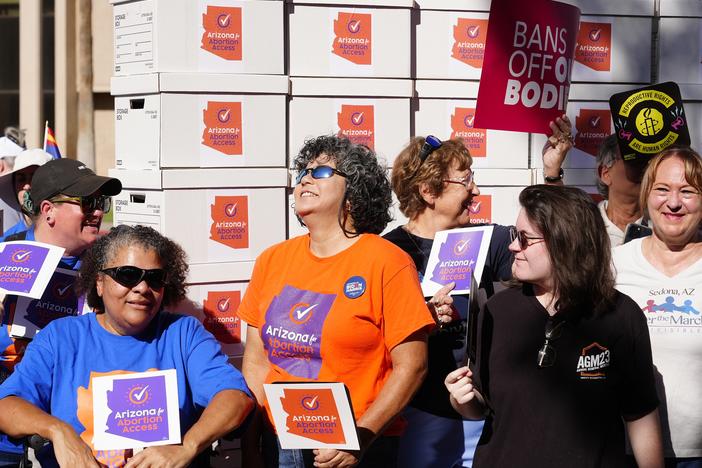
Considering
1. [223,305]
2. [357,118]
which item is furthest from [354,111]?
[223,305]

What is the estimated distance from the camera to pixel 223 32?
15.7 feet

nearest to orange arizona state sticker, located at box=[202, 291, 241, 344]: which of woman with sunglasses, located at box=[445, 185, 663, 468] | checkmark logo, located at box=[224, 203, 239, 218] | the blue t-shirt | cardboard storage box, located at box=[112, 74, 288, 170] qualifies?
checkmark logo, located at box=[224, 203, 239, 218]

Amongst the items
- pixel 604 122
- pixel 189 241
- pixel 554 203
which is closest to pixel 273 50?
pixel 189 241

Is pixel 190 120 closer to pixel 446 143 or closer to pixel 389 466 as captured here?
pixel 446 143

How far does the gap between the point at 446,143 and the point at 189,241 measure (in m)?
1.28

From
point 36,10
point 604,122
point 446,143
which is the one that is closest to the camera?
point 446,143

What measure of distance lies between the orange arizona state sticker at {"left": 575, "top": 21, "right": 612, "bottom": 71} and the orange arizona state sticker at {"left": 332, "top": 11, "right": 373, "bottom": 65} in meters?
1.19

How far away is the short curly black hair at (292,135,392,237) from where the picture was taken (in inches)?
148

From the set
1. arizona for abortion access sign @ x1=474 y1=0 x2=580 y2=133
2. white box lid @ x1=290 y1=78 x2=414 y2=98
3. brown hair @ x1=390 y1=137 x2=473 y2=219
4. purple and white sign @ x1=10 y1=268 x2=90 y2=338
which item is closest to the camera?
purple and white sign @ x1=10 y1=268 x2=90 y2=338

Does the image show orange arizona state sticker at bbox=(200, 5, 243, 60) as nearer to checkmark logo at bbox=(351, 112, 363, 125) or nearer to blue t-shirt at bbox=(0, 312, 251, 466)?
checkmark logo at bbox=(351, 112, 363, 125)

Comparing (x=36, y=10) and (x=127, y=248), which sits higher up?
(x=36, y=10)

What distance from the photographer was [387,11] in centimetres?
508

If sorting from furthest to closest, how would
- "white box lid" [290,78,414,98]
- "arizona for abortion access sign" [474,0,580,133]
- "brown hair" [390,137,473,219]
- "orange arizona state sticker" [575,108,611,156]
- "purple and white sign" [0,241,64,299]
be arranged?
"orange arizona state sticker" [575,108,611,156]
"white box lid" [290,78,414,98]
"arizona for abortion access sign" [474,0,580,133]
"brown hair" [390,137,473,219]
"purple and white sign" [0,241,64,299]

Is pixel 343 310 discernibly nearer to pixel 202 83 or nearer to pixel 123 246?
pixel 123 246
